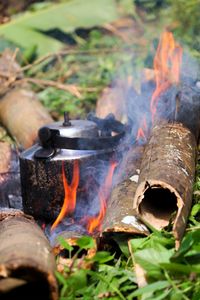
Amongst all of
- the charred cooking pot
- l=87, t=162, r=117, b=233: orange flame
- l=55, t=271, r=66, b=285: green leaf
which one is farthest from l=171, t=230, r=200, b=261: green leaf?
the charred cooking pot

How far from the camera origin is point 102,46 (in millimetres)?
9016

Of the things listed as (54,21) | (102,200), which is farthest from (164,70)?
(54,21)

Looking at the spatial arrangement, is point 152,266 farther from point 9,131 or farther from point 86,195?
point 9,131

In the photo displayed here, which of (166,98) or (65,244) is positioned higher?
(166,98)

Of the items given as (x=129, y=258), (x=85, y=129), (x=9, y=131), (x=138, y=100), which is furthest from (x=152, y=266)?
(x=9, y=131)

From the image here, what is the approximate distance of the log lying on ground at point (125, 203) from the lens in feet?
11.5

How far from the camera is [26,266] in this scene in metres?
2.80

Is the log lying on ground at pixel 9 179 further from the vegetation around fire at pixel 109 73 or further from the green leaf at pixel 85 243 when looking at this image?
the green leaf at pixel 85 243

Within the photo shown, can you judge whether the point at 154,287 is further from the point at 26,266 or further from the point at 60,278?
the point at 26,266

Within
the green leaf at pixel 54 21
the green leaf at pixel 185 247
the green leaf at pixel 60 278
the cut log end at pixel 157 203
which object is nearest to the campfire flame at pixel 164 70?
the cut log end at pixel 157 203

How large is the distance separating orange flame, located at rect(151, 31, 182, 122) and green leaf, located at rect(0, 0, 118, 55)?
3449 mm

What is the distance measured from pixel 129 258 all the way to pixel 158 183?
0.50 meters

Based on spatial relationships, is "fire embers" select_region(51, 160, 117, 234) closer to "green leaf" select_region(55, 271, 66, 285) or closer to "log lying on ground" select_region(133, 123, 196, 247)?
"log lying on ground" select_region(133, 123, 196, 247)

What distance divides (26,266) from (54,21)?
6.85 metres
